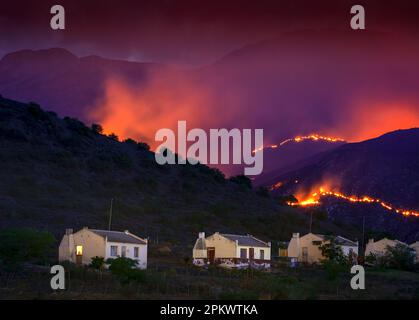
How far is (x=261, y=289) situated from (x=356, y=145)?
5799 inches

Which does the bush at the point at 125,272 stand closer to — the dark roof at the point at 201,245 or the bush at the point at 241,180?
the dark roof at the point at 201,245

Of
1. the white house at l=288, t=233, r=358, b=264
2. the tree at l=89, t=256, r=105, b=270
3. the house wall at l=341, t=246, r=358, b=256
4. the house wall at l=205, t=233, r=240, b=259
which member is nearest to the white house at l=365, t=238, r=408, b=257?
the house wall at l=341, t=246, r=358, b=256

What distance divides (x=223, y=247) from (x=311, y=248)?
11688mm

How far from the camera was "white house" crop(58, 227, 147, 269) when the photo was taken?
54.4 metres

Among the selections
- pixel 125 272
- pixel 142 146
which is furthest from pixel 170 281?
pixel 142 146

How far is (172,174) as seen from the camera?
422 feet

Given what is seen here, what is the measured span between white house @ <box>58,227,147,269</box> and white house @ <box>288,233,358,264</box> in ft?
62.6

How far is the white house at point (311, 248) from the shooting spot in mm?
69375

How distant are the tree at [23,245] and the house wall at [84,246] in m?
1.40

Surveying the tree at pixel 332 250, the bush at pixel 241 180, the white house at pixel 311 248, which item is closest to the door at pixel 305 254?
the white house at pixel 311 248

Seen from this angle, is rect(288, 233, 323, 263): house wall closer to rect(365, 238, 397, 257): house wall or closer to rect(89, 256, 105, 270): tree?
rect(365, 238, 397, 257): house wall

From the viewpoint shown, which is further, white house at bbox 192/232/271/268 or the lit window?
the lit window

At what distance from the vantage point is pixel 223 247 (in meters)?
62.6
